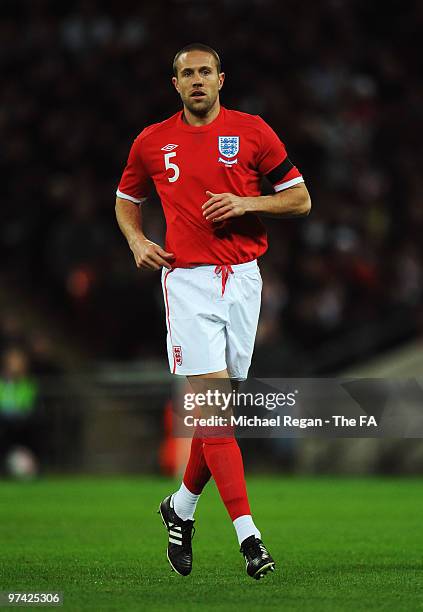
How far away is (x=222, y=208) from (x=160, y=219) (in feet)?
30.6

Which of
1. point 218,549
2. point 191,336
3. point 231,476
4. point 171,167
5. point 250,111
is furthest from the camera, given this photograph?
point 250,111

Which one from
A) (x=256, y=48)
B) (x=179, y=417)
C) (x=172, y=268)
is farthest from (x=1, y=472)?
(x=172, y=268)

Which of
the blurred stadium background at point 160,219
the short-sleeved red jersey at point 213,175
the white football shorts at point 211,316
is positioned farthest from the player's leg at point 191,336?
the blurred stadium background at point 160,219

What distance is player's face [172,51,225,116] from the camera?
19.5 feet

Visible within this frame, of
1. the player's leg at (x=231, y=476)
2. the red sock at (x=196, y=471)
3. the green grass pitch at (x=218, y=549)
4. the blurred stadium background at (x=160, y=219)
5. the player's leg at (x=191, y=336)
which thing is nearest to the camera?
the green grass pitch at (x=218, y=549)

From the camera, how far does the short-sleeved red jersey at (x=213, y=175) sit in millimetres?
5949

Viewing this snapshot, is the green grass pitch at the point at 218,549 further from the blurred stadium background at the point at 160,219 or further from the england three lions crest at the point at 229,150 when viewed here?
the blurred stadium background at the point at 160,219

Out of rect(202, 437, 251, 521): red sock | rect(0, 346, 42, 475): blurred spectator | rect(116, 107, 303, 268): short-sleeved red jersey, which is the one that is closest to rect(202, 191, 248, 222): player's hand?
rect(116, 107, 303, 268): short-sleeved red jersey

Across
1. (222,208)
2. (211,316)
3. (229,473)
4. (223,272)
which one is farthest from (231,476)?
(222,208)

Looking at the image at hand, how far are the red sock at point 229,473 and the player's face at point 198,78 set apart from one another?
1562 millimetres

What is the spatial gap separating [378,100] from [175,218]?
12108 mm

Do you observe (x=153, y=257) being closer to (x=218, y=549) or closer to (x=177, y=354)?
(x=177, y=354)

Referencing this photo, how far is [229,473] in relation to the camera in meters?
5.75

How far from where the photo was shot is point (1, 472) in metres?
14.2
